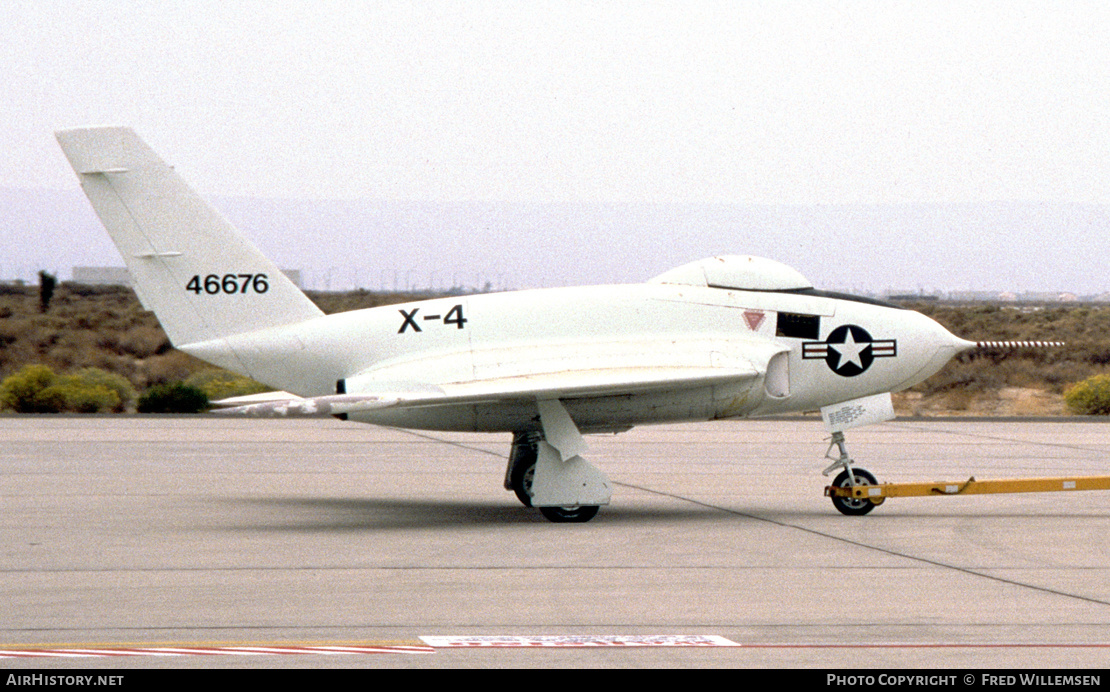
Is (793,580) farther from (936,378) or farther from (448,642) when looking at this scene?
(936,378)

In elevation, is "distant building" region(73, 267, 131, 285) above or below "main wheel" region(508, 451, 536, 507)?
above

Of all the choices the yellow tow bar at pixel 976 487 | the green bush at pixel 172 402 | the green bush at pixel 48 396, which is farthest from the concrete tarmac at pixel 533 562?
the green bush at pixel 48 396

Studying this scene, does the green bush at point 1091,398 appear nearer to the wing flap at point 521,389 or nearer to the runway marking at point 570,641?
the wing flap at point 521,389

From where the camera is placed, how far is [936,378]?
43875 mm

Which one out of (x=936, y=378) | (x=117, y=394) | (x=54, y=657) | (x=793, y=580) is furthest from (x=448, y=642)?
(x=936, y=378)

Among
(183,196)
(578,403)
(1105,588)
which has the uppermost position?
(183,196)

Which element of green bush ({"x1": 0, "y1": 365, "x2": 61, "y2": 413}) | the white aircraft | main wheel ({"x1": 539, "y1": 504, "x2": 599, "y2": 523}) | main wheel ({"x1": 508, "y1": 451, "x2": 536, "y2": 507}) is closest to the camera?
main wheel ({"x1": 539, "y1": 504, "x2": 599, "y2": 523})

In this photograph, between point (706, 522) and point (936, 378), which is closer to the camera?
point (706, 522)

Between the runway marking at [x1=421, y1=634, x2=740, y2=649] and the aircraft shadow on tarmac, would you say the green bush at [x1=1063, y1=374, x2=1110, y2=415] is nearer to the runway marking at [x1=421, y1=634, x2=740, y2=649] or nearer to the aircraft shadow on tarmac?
the aircraft shadow on tarmac

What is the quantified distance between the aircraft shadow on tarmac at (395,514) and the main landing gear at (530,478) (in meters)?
A: 0.16

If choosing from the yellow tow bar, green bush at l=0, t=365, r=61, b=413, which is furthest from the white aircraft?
green bush at l=0, t=365, r=61, b=413

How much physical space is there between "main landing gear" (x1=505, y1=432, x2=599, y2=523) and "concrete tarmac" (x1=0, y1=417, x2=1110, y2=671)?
6.9 inches

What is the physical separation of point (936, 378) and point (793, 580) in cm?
3459

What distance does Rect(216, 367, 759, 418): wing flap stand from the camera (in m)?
13.3
